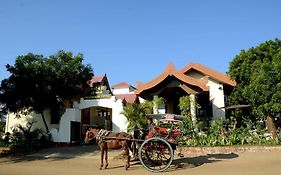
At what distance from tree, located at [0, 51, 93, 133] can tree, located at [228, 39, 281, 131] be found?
39.3ft

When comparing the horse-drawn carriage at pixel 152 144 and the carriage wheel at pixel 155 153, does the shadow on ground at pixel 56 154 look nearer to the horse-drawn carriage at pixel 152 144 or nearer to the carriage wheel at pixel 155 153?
the horse-drawn carriage at pixel 152 144

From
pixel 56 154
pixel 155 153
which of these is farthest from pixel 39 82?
pixel 155 153

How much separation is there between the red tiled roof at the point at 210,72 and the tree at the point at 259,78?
4.33ft

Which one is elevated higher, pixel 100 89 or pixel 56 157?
pixel 100 89

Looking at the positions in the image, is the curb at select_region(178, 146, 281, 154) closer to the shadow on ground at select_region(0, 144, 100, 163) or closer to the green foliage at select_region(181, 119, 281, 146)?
the green foliage at select_region(181, 119, 281, 146)

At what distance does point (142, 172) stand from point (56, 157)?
→ 24.9ft

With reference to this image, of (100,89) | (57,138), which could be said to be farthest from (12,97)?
(100,89)

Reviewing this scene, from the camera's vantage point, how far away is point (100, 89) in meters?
23.9

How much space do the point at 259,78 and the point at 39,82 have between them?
48.5 feet

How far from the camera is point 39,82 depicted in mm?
21922

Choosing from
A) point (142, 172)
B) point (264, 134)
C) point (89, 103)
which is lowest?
point (142, 172)

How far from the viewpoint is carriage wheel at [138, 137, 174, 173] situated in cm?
1173

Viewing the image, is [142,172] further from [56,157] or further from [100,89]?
[100,89]

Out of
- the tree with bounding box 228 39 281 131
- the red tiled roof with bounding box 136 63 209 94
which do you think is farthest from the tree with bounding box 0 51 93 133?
the tree with bounding box 228 39 281 131
